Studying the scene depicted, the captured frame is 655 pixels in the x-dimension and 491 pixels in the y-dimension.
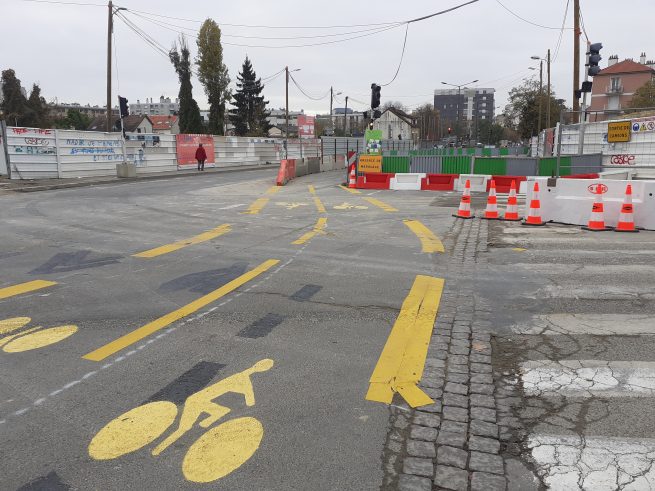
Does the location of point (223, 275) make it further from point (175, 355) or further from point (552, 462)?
point (552, 462)

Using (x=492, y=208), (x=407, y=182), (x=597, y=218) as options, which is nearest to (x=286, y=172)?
(x=407, y=182)

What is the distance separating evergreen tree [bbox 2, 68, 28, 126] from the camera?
63.8 metres

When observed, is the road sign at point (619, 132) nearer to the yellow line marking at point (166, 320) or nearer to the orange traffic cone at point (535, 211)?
the orange traffic cone at point (535, 211)

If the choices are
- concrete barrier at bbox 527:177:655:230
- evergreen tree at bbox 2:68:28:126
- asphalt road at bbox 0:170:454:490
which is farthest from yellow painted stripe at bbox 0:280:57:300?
evergreen tree at bbox 2:68:28:126

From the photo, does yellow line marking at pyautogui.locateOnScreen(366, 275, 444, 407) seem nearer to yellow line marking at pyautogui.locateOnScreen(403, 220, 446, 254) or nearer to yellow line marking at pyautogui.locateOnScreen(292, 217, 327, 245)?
yellow line marking at pyautogui.locateOnScreen(403, 220, 446, 254)

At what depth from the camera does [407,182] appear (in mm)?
19281

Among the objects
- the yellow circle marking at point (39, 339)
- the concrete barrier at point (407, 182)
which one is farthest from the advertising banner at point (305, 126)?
the yellow circle marking at point (39, 339)

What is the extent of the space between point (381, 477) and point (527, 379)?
5.48ft

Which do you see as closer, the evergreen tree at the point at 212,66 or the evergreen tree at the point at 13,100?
the evergreen tree at the point at 13,100

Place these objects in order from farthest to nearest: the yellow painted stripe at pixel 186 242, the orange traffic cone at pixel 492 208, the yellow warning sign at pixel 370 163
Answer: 1. the yellow warning sign at pixel 370 163
2. the orange traffic cone at pixel 492 208
3. the yellow painted stripe at pixel 186 242

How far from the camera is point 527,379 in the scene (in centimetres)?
387

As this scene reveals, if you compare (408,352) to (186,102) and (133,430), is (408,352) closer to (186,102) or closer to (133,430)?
(133,430)

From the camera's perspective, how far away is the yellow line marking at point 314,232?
9.27 meters

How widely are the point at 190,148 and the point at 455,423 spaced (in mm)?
33092
